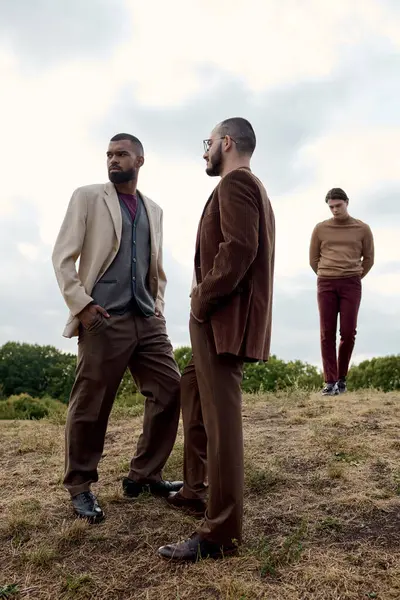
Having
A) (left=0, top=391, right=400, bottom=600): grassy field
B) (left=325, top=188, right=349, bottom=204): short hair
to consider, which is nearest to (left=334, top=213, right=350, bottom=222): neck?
(left=325, top=188, right=349, bottom=204): short hair

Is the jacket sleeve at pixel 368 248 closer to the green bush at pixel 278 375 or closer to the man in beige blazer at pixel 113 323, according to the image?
the green bush at pixel 278 375

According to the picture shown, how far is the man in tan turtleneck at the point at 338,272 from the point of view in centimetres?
902

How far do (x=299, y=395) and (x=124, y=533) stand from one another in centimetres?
502

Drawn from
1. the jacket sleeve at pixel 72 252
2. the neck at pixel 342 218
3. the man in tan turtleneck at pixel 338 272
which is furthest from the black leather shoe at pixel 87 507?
the neck at pixel 342 218

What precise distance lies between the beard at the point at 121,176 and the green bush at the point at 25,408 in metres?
6.70

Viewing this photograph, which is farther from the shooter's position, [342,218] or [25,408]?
[25,408]

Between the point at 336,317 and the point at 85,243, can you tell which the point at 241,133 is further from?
the point at 336,317

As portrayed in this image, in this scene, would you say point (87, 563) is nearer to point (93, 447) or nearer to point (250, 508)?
point (93, 447)

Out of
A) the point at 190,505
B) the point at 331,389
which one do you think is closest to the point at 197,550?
the point at 190,505

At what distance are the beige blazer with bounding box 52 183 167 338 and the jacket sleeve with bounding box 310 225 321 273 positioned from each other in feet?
16.0

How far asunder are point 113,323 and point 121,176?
1.11 m

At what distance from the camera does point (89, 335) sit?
4.65m

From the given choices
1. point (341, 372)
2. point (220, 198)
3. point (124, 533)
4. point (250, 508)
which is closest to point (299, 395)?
point (341, 372)

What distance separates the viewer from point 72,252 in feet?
15.2
